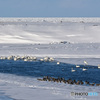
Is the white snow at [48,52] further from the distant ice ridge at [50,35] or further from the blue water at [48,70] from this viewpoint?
the blue water at [48,70]

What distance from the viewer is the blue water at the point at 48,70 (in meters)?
18.8

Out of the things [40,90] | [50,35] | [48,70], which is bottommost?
[40,90]

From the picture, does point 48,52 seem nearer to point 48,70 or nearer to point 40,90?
point 48,70

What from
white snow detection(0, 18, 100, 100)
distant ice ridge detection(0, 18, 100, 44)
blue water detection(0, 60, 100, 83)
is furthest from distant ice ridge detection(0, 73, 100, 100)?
distant ice ridge detection(0, 18, 100, 44)

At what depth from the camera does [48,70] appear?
21.1 metres

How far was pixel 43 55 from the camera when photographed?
28.9 meters

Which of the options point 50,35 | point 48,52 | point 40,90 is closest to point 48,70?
point 40,90

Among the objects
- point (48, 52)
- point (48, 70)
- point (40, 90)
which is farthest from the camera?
point (48, 52)

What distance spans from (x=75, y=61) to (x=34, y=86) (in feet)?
35.3

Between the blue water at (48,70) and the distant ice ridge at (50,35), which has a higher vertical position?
the distant ice ridge at (50,35)

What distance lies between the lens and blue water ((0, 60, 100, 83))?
18788mm

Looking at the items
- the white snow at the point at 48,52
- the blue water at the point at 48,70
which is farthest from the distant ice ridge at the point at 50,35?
the blue water at the point at 48,70

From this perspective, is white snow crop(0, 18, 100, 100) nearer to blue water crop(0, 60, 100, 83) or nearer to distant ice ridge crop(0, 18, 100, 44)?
distant ice ridge crop(0, 18, 100, 44)

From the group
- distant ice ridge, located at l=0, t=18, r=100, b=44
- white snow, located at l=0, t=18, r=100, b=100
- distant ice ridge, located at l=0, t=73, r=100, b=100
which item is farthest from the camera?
distant ice ridge, located at l=0, t=18, r=100, b=44
